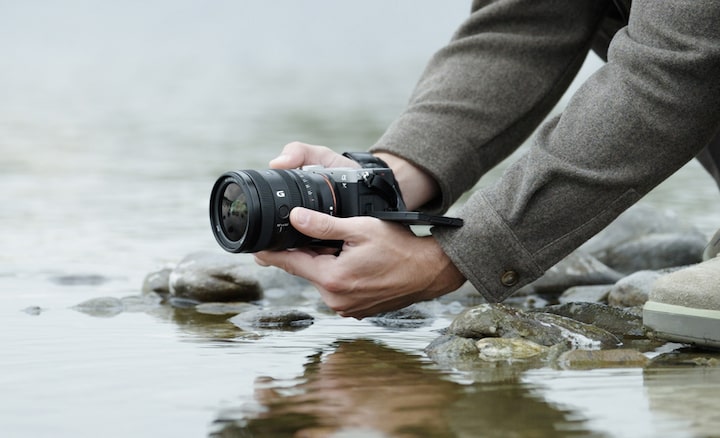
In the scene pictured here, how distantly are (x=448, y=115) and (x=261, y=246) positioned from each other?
78 centimetres

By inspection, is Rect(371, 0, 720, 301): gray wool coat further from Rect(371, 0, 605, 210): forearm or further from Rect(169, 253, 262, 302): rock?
Rect(169, 253, 262, 302): rock

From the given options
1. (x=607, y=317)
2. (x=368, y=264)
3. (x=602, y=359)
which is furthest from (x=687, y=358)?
(x=368, y=264)

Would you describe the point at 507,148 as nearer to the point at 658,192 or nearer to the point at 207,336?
the point at 207,336

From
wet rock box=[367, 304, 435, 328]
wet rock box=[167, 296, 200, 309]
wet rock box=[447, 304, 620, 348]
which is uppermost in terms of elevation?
wet rock box=[167, 296, 200, 309]

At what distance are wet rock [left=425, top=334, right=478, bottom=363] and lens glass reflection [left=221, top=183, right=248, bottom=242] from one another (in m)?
0.48

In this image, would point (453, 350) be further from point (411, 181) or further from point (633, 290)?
point (633, 290)

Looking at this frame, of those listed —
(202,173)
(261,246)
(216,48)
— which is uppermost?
(216,48)

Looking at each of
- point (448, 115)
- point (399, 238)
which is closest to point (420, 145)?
point (448, 115)

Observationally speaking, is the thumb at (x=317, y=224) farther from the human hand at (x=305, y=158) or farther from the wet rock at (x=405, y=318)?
the wet rock at (x=405, y=318)

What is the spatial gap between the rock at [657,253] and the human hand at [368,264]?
147 centimetres

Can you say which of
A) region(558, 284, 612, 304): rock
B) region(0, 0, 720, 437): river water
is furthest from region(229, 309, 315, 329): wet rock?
region(558, 284, 612, 304): rock

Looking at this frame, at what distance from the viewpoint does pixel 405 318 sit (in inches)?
118

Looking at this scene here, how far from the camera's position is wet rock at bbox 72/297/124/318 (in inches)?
122

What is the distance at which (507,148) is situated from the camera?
3.10 metres
